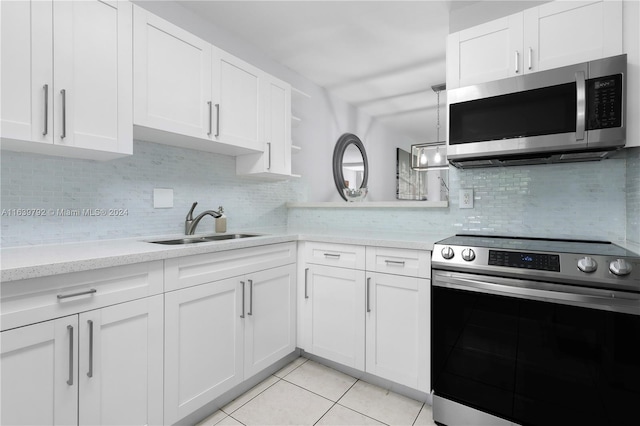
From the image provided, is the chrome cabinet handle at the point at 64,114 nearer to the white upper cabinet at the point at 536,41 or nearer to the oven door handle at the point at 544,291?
the oven door handle at the point at 544,291

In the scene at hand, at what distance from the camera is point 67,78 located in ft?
4.47

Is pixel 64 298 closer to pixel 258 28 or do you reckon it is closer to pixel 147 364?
pixel 147 364

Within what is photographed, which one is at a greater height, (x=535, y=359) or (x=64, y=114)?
(x=64, y=114)

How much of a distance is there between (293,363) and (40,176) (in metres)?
1.93

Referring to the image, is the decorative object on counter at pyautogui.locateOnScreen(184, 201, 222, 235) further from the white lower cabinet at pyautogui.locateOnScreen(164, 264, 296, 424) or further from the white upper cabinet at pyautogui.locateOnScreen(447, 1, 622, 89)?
the white upper cabinet at pyautogui.locateOnScreen(447, 1, 622, 89)

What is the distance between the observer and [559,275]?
4.33ft

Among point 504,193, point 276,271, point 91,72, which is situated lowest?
point 276,271

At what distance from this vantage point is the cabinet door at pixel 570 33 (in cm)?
151

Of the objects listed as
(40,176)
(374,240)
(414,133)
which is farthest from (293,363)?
(414,133)

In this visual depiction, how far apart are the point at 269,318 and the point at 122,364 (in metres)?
0.89

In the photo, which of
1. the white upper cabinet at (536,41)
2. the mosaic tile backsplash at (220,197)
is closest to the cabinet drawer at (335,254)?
the mosaic tile backsplash at (220,197)

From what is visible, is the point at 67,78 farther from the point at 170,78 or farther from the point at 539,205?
the point at 539,205

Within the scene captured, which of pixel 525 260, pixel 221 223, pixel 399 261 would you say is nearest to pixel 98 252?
pixel 221 223

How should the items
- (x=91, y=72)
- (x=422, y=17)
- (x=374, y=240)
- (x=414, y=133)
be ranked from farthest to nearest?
(x=414, y=133) < (x=422, y=17) < (x=374, y=240) < (x=91, y=72)
